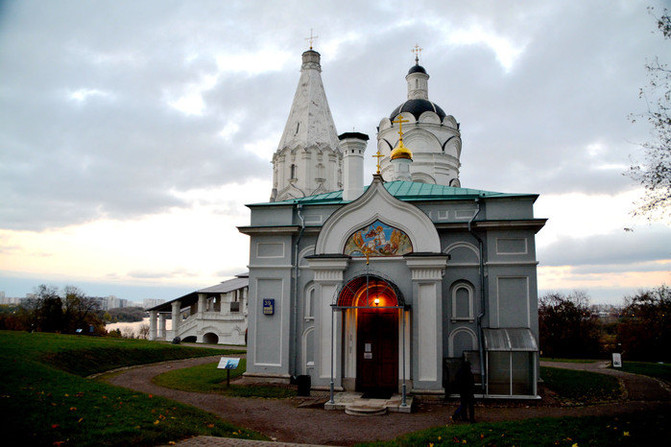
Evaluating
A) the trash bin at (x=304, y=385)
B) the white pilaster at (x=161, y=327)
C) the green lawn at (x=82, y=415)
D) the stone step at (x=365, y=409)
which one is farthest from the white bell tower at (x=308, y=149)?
the green lawn at (x=82, y=415)

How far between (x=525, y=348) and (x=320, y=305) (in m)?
6.29

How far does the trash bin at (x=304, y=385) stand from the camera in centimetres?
1514

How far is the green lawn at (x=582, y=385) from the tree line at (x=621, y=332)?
45.1ft

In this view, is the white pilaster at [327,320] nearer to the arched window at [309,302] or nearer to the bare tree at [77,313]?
the arched window at [309,302]

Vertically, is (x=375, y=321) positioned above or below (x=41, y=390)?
above

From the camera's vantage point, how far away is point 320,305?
1567 centimetres

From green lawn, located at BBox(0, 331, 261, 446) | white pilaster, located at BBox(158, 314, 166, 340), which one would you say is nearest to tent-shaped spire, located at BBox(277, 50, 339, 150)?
white pilaster, located at BBox(158, 314, 166, 340)

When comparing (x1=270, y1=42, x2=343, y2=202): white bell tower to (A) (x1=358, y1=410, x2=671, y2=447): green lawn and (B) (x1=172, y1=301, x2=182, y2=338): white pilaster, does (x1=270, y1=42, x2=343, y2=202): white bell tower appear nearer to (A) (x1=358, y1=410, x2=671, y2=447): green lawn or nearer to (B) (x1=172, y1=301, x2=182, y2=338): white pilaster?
(B) (x1=172, y1=301, x2=182, y2=338): white pilaster

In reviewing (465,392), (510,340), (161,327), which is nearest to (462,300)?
(510,340)

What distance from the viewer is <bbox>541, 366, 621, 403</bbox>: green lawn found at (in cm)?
1500

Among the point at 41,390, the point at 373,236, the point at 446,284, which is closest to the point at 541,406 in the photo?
the point at 446,284

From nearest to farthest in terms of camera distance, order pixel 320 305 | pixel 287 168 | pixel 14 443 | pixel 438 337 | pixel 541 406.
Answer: pixel 14 443 < pixel 541 406 < pixel 438 337 < pixel 320 305 < pixel 287 168

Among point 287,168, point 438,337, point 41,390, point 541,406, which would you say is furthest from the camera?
point 287,168

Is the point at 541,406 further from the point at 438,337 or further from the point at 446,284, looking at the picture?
the point at 446,284
